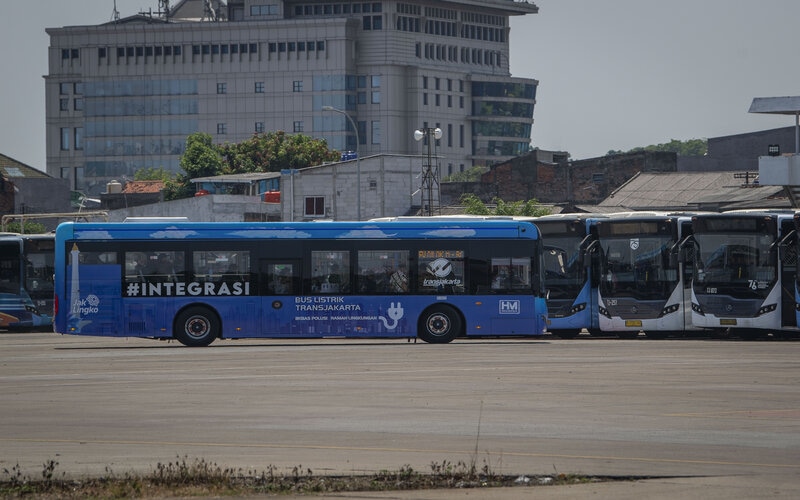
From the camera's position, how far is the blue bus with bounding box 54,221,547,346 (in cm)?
3238

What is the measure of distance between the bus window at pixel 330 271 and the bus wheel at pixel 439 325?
2.06m

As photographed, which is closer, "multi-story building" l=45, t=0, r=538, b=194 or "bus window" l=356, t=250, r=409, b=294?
"bus window" l=356, t=250, r=409, b=294

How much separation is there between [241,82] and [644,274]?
504 ft

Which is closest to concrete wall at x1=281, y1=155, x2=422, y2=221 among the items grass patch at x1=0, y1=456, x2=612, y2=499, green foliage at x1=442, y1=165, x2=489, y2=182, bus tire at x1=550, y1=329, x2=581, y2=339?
bus tire at x1=550, y1=329, x2=581, y2=339

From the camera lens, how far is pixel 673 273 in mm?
36281

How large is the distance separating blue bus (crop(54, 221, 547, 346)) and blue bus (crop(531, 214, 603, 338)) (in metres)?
3.72

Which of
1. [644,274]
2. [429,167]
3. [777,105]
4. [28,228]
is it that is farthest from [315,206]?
[644,274]

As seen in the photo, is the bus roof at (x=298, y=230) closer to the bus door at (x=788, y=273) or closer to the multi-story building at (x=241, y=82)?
the bus door at (x=788, y=273)

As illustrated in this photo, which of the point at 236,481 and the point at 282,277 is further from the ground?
the point at 282,277

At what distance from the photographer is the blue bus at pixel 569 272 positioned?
36875 millimetres

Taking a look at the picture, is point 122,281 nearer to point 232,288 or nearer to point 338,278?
point 232,288

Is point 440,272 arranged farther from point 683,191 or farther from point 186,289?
point 683,191

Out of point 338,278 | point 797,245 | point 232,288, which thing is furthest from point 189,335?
point 797,245

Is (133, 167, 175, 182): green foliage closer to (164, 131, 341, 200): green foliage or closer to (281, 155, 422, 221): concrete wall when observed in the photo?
(164, 131, 341, 200): green foliage
